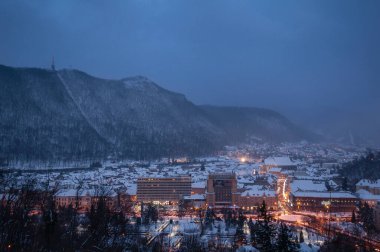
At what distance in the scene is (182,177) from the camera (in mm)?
33844

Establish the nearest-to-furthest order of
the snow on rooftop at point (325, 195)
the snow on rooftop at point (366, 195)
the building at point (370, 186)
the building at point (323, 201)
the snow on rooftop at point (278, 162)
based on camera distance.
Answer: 1. the building at point (323, 201)
2. the snow on rooftop at point (325, 195)
3. the snow on rooftop at point (366, 195)
4. the building at point (370, 186)
5. the snow on rooftop at point (278, 162)

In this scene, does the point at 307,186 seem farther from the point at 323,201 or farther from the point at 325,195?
the point at 323,201

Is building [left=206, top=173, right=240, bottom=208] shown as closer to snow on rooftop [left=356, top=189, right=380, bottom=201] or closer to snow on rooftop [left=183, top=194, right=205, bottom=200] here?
snow on rooftop [left=183, top=194, right=205, bottom=200]

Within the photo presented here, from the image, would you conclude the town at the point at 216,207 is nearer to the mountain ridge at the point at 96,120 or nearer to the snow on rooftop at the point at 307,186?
the snow on rooftop at the point at 307,186

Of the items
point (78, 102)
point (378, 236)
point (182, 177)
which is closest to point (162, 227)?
point (378, 236)

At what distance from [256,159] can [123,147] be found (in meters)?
23.9

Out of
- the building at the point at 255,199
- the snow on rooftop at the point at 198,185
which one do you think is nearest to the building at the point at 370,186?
the building at the point at 255,199

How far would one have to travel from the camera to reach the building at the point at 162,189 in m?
32.0

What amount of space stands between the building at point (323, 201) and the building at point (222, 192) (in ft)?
14.5

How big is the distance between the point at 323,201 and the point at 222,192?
24.6 ft

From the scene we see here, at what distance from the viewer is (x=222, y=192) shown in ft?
102

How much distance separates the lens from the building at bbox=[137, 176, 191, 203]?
32.0 m

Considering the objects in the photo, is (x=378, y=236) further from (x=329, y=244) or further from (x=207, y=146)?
(x=207, y=146)

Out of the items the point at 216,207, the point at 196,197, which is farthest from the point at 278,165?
the point at 216,207
